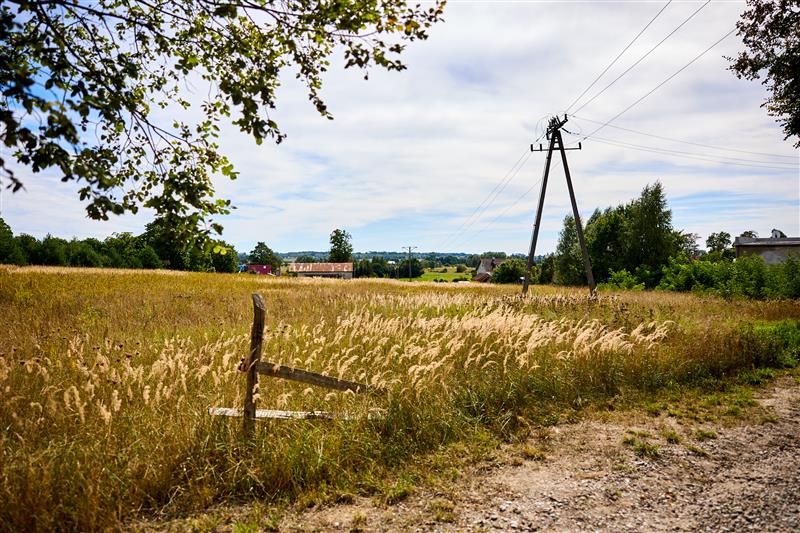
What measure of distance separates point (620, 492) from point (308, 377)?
3.57 meters

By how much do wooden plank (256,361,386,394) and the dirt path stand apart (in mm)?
1494

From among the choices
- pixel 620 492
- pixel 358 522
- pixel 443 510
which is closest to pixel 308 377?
pixel 358 522

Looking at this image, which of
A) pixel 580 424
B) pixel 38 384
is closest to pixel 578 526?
pixel 580 424

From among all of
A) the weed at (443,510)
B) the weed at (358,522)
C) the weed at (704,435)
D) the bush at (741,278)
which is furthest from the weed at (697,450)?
the bush at (741,278)

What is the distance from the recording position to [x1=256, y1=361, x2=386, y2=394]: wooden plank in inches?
183

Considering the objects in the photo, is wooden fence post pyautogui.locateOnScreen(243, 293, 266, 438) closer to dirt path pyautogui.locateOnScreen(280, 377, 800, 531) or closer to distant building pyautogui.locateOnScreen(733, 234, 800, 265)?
dirt path pyautogui.locateOnScreen(280, 377, 800, 531)

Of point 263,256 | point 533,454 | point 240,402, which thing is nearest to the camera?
point 533,454

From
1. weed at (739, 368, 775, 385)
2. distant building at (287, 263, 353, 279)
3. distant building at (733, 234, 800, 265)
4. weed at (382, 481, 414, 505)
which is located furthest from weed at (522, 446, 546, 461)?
distant building at (287, 263, 353, 279)

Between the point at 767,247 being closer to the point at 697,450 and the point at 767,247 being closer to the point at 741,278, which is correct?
the point at 741,278

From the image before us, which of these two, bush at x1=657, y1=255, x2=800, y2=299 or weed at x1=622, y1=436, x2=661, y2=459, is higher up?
bush at x1=657, y1=255, x2=800, y2=299

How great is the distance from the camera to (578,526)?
11.9ft

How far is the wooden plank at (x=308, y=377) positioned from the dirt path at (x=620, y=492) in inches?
58.8

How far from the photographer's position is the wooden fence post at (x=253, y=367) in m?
4.46

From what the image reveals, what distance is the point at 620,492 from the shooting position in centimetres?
418
